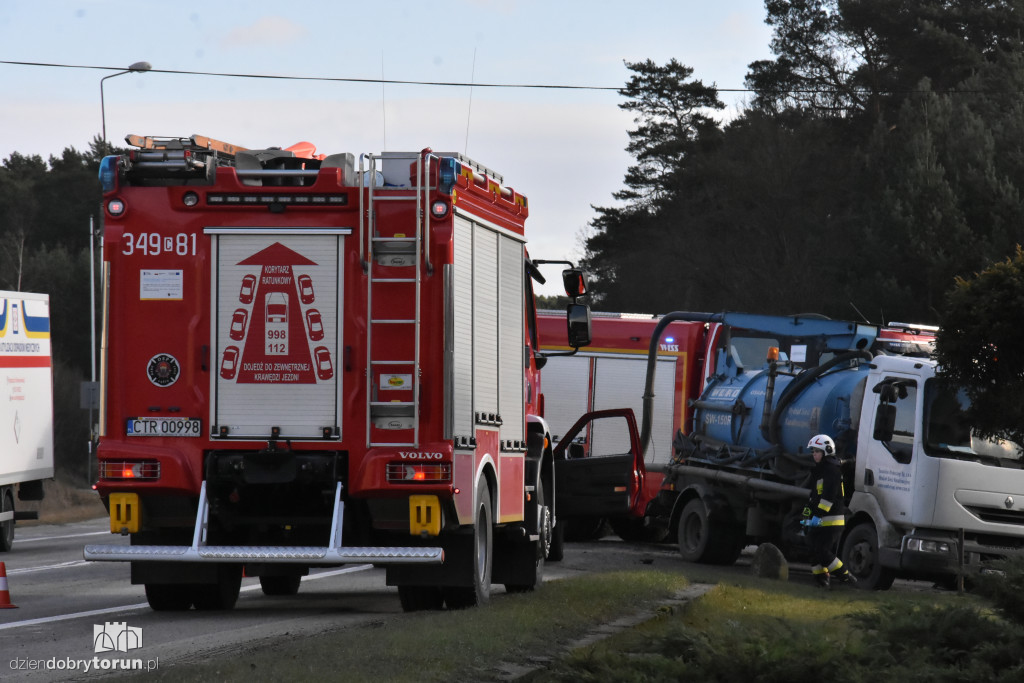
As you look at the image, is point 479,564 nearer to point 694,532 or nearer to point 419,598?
point 419,598

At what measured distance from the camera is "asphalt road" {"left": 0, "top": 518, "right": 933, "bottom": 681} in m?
9.52

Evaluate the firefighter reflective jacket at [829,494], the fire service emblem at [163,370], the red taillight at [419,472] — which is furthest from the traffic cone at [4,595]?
the firefighter reflective jacket at [829,494]

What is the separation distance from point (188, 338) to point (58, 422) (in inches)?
1791

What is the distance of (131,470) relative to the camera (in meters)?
11.2

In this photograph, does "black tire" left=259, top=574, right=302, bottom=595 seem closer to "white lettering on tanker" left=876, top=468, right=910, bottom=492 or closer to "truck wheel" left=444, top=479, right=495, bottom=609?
"truck wheel" left=444, top=479, right=495, bottom=609

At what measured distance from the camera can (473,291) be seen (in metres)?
11.8

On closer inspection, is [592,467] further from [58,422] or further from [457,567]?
[58,422]

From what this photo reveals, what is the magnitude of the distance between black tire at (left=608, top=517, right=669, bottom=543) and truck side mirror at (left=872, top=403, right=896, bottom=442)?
21.7ft

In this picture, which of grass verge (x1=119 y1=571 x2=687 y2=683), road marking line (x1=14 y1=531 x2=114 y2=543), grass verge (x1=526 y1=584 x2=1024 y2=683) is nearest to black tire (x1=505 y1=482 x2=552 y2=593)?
grass verge (x1=119 y1=571 x2=687 y2=683)

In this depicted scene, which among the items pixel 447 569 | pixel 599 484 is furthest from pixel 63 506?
pixel 447 569

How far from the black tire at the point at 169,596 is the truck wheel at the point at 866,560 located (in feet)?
27.9

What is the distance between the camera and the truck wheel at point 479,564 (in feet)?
38.7

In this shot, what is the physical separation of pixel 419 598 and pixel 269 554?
1575 mm
